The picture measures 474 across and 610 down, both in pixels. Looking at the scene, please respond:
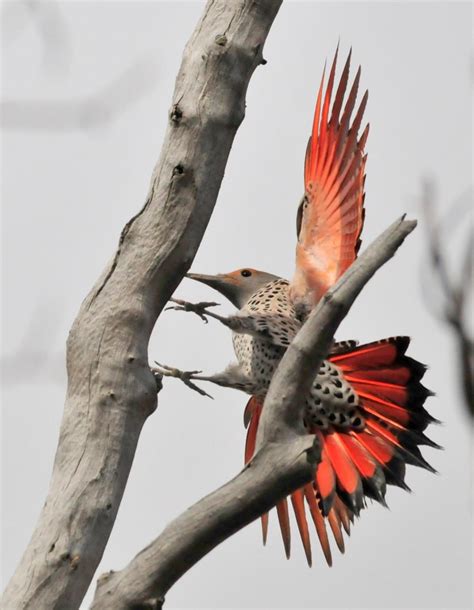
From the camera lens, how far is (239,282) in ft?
19.4

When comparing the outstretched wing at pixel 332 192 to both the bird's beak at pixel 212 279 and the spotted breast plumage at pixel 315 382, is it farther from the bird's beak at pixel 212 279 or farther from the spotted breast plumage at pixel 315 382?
the bird's beak at pixel 212 279

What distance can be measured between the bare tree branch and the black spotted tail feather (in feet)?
6.16

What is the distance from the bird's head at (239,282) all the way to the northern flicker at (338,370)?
540mm

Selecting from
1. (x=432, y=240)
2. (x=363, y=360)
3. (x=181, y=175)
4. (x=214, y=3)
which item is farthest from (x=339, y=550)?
(x=432, y=240)

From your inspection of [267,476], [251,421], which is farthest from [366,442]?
[267,476]

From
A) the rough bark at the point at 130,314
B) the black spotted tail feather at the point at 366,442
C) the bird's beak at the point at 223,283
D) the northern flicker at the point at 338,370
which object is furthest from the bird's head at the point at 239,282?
the rough bark at the point at 130,314

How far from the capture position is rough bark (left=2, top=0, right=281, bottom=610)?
3207mm

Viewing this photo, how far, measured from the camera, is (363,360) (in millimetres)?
5230

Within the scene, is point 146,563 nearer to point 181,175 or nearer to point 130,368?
point 130,368

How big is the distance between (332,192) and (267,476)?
2.57m

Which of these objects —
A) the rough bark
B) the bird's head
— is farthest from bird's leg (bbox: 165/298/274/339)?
the rough bark

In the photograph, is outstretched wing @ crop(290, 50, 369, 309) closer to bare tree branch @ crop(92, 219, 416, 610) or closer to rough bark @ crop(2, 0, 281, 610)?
rough bark @ crop(2, 0, 281, 610)

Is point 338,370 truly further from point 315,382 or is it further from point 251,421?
point 251,421

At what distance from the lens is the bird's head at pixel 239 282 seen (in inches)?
233
